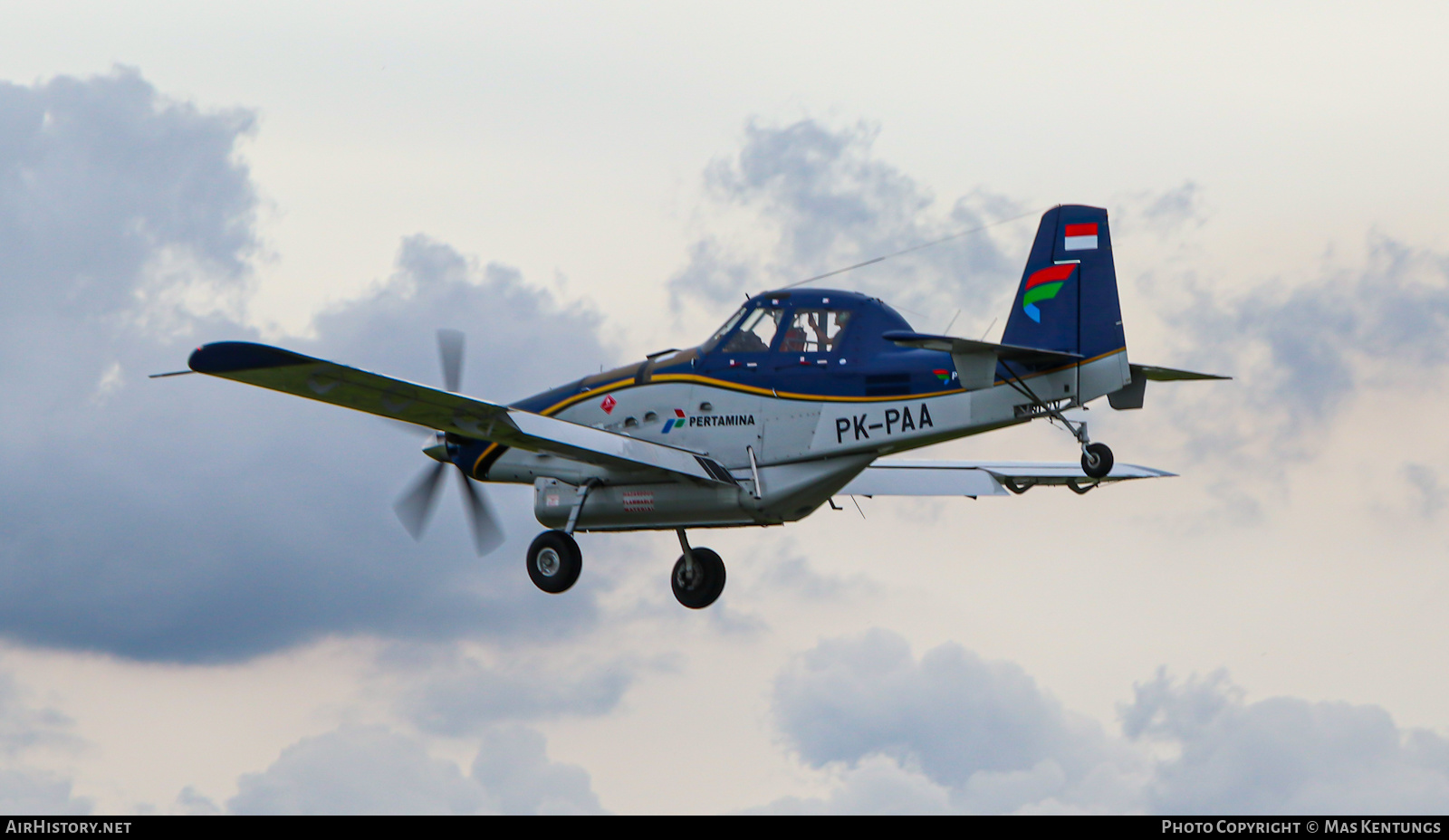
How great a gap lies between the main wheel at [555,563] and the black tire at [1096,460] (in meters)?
8.17

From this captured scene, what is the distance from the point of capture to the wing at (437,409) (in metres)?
21.8

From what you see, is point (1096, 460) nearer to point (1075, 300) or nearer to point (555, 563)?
point (1075, 300)

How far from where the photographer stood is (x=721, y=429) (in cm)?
2559

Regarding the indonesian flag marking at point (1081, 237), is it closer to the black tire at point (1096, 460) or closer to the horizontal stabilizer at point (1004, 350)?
the horizontal stabilizer at point (1004, 350)

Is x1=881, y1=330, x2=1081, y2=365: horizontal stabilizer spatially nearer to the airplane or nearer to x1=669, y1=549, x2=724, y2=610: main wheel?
the airplane

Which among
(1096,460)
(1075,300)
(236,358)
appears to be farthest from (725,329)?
(236,358)

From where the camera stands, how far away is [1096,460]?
22.0 meters

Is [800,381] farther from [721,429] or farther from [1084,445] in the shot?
[1084,445]

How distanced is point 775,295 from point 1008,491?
654 cm

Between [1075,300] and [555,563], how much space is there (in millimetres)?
8791

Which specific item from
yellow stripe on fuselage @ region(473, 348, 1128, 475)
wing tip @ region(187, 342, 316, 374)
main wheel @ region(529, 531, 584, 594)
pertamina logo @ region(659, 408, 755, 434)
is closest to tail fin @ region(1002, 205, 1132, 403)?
yellow stripe on fuselage @ region(473, 348, 1128, 475)

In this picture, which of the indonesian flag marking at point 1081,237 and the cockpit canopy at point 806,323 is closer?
the indonesian flag marking at point 1081,237

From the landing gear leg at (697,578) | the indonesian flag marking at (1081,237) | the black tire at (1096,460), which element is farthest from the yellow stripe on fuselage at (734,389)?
the landing gear leg at (697,578)

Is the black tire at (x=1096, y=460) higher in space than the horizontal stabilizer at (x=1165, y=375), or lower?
lower
